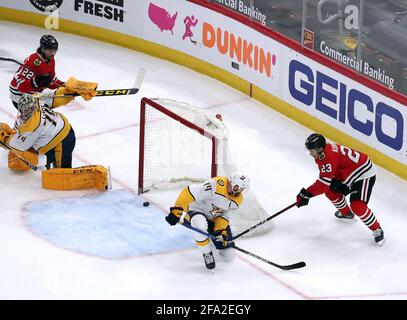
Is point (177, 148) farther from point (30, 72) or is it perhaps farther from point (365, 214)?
point (365, 214)

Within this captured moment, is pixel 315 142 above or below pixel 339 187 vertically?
above

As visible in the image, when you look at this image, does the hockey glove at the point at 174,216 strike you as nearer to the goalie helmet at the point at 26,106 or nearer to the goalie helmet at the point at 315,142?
the goalie helmet at the point at 315,142

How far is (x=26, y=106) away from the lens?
8.72 m

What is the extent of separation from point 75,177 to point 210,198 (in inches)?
61.9

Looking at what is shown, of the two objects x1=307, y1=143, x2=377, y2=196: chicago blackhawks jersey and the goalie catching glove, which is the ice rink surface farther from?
the goalie catching glove

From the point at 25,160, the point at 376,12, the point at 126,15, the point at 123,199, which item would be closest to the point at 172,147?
the point at 123,199

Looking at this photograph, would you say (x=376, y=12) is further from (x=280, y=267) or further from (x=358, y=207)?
(x=280, y=267)

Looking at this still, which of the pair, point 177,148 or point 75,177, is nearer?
point 75,177

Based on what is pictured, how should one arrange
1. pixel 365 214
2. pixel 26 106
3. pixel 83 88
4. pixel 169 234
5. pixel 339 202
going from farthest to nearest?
pixel 83 88 → pixel 26 106 → pixel 339 202 → pixel 169 234 → pixel 365 214

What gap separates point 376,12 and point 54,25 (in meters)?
4.16

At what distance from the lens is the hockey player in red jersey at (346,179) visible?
8258mm

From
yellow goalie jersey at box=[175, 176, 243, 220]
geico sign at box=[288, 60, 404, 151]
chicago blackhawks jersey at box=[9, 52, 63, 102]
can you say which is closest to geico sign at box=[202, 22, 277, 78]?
geico sign at box=[288, 60, 404, 151]

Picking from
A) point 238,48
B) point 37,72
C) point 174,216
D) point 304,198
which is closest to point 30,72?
point 37,72

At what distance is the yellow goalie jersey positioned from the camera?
7.86 m
